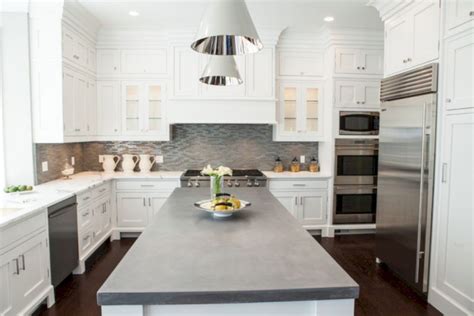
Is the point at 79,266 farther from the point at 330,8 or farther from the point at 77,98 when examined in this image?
the point at 330,8

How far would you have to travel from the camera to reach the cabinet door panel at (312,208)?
180 inches

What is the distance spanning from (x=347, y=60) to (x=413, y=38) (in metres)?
1.63

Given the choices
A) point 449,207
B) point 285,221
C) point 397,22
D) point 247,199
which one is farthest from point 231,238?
point 397,22

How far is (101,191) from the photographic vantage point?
396 cm

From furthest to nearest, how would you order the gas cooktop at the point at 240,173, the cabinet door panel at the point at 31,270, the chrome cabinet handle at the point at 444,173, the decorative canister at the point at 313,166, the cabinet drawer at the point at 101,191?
the decorative canister at the point at 313,166
the gas cooktop at the point at 240,173
the cabinet drawer at the point at 101,191
the chrome cabinet handle at the point at 444,173
the cabinet door panel at the point at 31,270

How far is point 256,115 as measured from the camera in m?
4.59

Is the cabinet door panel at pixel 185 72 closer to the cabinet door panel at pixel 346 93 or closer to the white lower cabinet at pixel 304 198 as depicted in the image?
the white lower cabinet at pixel 304 198

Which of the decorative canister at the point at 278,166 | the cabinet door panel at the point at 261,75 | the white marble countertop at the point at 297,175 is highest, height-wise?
the cabinet door panel at the point at 261,75

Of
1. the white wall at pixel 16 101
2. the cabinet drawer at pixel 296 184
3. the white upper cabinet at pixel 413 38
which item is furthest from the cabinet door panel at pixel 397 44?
the white wall at pixel 16 101

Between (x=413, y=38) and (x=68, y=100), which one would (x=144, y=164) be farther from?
(x=413, y=38)

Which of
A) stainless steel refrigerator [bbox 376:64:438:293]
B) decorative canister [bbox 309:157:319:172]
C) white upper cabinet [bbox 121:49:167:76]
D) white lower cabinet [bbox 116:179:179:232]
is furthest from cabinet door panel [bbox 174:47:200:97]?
stainless steel refrigerator [bbox 376:64:438:293]

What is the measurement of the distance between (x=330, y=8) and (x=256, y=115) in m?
1.63

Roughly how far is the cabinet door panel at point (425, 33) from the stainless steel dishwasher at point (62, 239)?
3.49 metres

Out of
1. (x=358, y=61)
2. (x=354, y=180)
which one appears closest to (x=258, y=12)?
(x=358, y=61)
